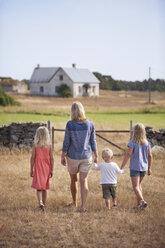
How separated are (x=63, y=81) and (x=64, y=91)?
10.5ft

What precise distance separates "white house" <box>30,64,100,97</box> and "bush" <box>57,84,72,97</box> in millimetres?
857

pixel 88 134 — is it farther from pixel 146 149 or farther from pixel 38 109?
pixel 38 109

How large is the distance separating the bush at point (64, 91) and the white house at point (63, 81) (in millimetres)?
857

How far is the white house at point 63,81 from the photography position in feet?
185

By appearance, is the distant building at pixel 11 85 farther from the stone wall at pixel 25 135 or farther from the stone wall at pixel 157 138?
the stone wall at pixel 157 138

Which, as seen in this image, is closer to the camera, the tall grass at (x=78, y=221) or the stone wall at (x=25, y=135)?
the tall grass at (x=78, y=221)

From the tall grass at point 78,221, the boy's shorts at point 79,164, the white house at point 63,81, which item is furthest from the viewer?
the white house at point 63,81

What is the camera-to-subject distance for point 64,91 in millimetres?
54500

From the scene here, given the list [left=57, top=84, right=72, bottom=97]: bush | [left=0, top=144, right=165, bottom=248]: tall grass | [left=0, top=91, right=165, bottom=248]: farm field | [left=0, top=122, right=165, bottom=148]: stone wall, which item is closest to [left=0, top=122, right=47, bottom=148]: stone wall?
[left=0, top=122, right=165, bottom=148]: stone wall

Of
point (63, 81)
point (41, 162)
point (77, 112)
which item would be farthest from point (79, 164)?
point (63, 81)

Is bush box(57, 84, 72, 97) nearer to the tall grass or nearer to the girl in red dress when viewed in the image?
the tall grass

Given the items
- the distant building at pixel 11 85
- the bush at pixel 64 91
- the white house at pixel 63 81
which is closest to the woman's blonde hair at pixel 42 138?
the bush at pixel 64 91

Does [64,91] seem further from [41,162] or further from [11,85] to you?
[41,162]

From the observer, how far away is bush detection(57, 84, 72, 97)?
5441cm
